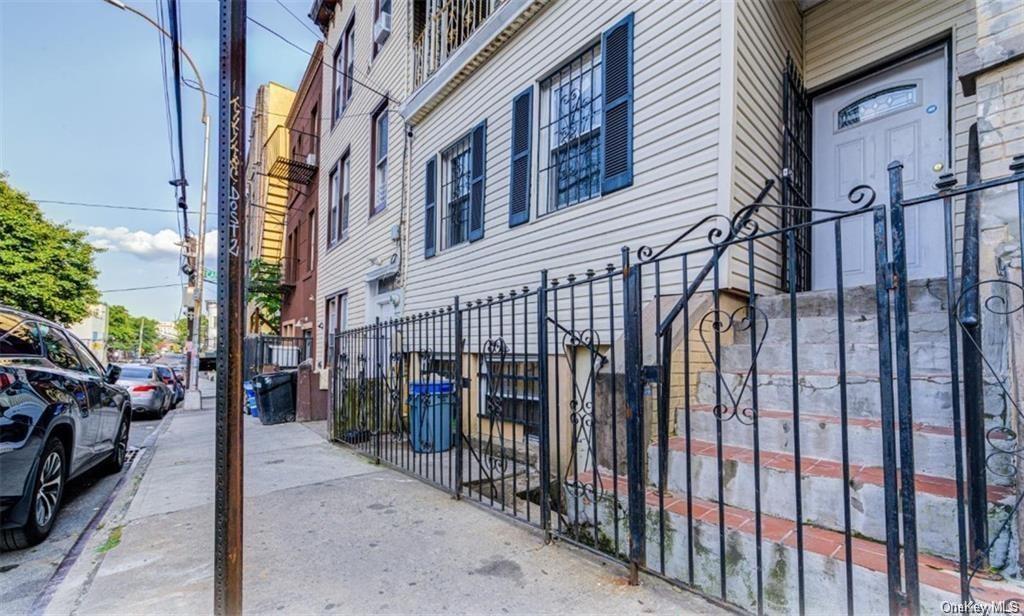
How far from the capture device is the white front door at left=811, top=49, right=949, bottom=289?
14.6 ft

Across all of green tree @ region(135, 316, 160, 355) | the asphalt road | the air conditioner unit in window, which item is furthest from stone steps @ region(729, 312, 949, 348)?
green tree @ region(135, 316, 160, 355)

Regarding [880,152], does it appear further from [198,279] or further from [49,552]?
[198,279]

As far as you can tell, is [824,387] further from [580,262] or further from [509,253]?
[509,253]

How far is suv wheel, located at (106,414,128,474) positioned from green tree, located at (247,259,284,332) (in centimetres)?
1042

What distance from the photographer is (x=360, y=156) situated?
1053 cm

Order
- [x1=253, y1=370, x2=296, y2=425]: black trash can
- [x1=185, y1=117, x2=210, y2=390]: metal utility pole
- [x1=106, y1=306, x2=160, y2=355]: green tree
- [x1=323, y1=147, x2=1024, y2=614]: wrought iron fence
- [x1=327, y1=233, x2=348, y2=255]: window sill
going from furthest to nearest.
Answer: [x1=106, y1=306, x2=160, y2=355]: green tree, [x1=185, y1=117, x2=210, y2=390]: metal utility pole, [x1=327, y1=233, x2=348, y2=255]: window sill, [x1=253, y1=370, x2=296, y2=425]: black trash can, [x1=323, y1=147, x2=1024, y2=614]: wrought iron fence

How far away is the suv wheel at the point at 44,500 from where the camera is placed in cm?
350

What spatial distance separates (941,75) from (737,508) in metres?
4.38

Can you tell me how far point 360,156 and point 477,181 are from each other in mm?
4884

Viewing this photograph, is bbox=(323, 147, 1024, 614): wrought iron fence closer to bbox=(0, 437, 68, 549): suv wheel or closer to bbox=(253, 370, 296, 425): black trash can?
bbox=(0, 437, 68, 549): suv wheel

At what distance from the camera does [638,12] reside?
4699 millimetres

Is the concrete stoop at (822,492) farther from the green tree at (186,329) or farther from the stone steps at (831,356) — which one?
the green tree at (186,329)

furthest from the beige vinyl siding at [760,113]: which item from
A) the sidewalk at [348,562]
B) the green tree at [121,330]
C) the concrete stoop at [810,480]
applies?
the green tree at [121,330]

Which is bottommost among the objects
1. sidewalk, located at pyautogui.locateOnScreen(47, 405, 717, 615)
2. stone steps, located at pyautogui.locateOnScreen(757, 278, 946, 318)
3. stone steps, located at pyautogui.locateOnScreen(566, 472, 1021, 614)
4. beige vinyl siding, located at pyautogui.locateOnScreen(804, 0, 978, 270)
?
sidewalk, located at pyautogui.locateOnScreen(47, 405, 717, 615)
